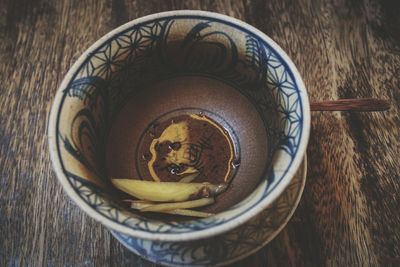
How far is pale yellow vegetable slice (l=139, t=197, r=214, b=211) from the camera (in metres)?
0.66

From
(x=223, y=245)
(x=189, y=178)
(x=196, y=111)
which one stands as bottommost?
(x=223, y=245)

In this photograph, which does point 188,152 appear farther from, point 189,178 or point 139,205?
point 139,205

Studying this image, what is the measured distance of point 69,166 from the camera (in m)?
0.56

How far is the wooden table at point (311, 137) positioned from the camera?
720 millimetres

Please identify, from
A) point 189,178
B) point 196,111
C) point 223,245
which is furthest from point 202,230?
point 196,111

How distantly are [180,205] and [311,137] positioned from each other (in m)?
0.31

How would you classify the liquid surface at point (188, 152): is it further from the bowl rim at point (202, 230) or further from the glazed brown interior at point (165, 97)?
the bowl rim at point (202, 230)

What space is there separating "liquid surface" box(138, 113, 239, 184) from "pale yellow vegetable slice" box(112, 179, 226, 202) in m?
0.03

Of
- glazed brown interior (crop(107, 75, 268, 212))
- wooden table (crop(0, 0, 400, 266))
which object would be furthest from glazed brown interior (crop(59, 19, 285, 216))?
wooden table (crop(0, 0, 400, 266))

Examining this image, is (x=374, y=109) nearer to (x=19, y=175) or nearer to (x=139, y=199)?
(x=139, y=199)

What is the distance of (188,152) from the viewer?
0.77 m

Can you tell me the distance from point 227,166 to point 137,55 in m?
0.26

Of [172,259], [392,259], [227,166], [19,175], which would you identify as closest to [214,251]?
[172,259]

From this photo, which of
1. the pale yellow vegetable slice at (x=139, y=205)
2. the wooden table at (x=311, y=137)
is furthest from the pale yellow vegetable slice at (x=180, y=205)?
the wooden table at (x=311, y=137)
